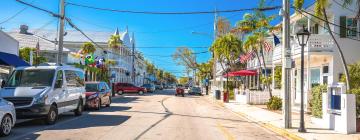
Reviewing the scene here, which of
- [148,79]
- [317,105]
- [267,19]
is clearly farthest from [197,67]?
[317,105]

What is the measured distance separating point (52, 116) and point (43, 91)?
3.29 feet

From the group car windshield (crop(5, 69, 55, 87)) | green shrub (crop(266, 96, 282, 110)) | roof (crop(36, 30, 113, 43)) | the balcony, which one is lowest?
green shrub (crop(266, 96, 282, 110))

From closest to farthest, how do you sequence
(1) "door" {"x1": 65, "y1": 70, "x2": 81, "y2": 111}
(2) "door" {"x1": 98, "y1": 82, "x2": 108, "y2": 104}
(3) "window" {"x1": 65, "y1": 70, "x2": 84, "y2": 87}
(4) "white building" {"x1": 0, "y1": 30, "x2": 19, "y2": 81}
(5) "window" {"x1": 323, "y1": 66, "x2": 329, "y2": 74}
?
1. (1) "door" {"x1": 65, "y1": 70, "x2": 81, "y2": 111}
2. (3) "window" {"x1": 65, "y1": 70, "x2": 84, "y2": 87}
3. (2) "door" {"x1": 98, "y1": 82, "x2": 108, "y2": 104}
4. (4) "white building" {"x1": 0, "y1": 30, "x2": 19, "y2": 81}
5. (5) "window" {"x1": 323, "y1": 66, "x2": 329, "y2": 74}

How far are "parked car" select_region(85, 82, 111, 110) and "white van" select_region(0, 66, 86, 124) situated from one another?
3835 millimetres

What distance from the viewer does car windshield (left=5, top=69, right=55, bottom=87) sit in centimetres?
1681

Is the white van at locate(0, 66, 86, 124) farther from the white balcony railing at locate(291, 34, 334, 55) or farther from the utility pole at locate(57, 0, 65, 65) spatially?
the white balcony railing at locate(291, 34, 334, 55)

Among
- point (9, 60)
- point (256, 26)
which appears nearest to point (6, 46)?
point (9, 60)

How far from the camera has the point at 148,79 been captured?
13788 cm

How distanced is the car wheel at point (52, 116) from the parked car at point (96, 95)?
6939 mm

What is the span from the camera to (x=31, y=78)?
56.0 ft

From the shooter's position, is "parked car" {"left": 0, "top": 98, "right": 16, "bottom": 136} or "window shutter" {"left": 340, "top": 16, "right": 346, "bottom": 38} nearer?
"parked car" {"left": 0, "top": 98, "right": 16, "bottom": 136}

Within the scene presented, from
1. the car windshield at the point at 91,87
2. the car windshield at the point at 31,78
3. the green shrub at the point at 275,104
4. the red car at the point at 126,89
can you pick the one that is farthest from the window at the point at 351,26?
the red car at the point at 126,89

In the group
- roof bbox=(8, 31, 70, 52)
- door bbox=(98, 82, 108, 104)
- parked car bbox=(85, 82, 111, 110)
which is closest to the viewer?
parked car bbox=(85, 82, 111, 110)

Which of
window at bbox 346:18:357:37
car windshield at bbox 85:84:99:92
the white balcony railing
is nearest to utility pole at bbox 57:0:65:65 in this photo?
car windshield at bbox 85:84:99:92
